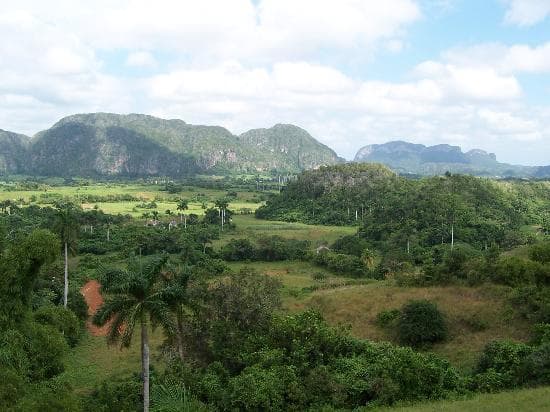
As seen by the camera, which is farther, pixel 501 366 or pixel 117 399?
pixel 501 366

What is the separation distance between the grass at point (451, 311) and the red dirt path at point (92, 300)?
1527cm

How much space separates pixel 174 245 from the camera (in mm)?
73250

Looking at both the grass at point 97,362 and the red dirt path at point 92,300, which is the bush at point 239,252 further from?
the grass at point 97,362

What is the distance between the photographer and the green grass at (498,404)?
58.2 ft

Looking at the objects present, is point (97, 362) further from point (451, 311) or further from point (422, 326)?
point (451, 311)

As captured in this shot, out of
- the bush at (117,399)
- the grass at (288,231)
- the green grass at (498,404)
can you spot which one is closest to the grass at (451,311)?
the green grass at (498,404)

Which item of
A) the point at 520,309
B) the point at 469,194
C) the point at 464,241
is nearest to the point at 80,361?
the point at 520,309

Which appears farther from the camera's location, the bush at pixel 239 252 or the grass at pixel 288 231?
the grass at pixel 288 231

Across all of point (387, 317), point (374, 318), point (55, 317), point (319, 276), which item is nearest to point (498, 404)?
point (387, 317)

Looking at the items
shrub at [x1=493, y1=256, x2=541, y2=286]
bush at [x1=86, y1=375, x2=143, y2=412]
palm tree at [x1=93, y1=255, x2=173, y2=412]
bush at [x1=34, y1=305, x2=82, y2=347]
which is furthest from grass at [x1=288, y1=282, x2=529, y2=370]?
bush at [x1=34, y1=305, x2=82, y2=347]

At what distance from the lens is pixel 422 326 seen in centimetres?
2975

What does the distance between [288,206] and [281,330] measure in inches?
3669

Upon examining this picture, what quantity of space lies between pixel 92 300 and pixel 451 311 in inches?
1291

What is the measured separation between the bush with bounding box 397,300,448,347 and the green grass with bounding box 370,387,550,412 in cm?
888
